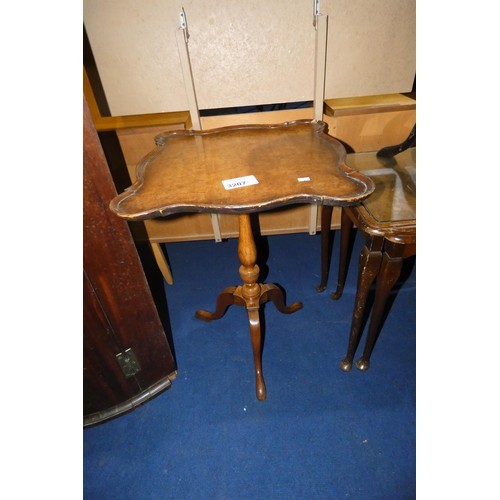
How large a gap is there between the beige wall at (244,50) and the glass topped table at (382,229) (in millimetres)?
554

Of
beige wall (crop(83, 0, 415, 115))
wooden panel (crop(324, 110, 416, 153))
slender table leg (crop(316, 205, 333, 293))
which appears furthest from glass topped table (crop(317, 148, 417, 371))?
beige wall (crop(83, 0, 415, 115))

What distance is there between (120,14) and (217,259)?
1441 mm

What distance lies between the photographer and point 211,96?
1.74 m

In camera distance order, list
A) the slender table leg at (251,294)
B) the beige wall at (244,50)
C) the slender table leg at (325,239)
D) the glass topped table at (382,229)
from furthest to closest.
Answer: the slender table leg at (325,239) < the beige wall at (244,50) < the slender table leg at (251,294) < the glass topped table at (382,229)

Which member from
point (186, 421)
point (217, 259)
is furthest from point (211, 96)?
point (186, 421)

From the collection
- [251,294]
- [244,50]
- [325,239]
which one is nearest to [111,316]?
[251,294]

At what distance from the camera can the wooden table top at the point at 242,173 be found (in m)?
0.90

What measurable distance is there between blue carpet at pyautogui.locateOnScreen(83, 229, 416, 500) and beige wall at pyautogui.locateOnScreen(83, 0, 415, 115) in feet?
3.92

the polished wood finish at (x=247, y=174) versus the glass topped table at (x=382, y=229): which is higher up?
the polished wood finish at (x=247, y=174)

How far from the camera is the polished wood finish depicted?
0.91 metres

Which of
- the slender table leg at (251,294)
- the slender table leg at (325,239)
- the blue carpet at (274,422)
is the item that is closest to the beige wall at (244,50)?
the slender table leg at (325,239)

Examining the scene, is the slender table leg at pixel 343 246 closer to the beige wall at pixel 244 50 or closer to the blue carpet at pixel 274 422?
the blue carpet at pixel 274 422

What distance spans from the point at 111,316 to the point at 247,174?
71cm

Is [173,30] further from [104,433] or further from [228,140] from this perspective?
[104,433]
